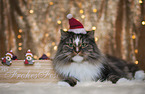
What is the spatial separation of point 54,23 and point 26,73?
2.58 ft

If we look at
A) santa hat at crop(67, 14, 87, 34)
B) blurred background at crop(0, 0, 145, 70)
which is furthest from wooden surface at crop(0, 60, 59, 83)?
blurred background at crop(0, 0, 145, 70)

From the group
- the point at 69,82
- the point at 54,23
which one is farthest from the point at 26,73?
the point at 54,23

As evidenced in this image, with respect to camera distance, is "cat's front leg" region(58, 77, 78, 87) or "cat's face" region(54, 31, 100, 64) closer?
"cat's front leg" region(58, 77, 78, 87)

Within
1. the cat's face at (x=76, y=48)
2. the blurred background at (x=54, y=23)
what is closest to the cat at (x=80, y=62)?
the cat's face at (x=76, y=48)

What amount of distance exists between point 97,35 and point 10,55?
0.99 m

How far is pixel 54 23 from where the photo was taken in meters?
1.68

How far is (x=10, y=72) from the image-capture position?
3.56 ft

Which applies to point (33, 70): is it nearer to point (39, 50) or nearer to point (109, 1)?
point (39, 50)

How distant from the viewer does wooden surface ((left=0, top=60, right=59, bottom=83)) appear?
1.08 m

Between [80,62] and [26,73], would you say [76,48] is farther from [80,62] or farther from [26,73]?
[26,73]

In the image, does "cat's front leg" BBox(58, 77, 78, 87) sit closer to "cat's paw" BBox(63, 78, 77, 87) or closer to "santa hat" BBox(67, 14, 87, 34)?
"cat's paw" BBox(63, 78, 77, 87)

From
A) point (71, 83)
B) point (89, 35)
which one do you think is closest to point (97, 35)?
point (89, 35)

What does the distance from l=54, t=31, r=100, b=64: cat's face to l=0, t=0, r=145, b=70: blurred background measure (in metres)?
0.56

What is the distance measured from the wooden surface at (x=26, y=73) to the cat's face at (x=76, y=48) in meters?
0.12
